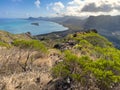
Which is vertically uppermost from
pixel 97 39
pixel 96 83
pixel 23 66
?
pixel 96 83

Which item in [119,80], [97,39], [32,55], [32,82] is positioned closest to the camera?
[119,80]

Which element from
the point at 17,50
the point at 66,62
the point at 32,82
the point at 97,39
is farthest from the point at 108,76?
the point at 97,39

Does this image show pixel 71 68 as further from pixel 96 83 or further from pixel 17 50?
pixel 17 50

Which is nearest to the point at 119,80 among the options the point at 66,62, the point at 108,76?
the point at 108,76

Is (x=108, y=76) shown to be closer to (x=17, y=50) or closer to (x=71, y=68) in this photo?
(x=71, y=68)

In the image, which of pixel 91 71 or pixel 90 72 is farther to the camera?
Result: pixel 90 72

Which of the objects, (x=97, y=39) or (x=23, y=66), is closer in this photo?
(x=23, y=66)

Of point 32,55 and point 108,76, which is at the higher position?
point 108,76

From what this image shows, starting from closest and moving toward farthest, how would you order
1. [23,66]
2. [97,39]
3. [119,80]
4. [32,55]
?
[119,80] < [23,66] < [32,55] < [97,39]

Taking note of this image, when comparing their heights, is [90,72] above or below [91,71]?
below
